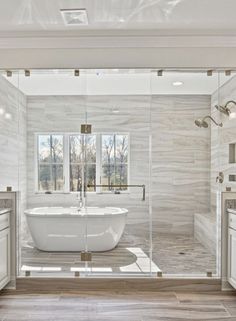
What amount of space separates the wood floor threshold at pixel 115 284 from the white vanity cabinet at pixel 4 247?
8.7 inches

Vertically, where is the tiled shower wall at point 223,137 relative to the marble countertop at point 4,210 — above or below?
above

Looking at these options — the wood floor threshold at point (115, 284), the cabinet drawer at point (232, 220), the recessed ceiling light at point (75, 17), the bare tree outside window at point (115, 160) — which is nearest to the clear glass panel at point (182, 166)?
the bare tree outside window at point (115, 160)

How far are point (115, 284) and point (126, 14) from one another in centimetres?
283

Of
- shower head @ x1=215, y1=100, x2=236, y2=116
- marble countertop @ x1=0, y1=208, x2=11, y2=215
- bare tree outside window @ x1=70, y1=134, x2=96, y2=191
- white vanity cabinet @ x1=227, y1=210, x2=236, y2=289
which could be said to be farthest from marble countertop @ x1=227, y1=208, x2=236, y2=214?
marble countertop @ x1=0, y1=208, x2=11, y2=215

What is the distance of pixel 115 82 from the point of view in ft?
15.8

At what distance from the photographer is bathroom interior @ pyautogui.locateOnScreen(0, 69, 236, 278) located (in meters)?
4.13

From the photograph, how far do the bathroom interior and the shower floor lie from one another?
0.01 metres

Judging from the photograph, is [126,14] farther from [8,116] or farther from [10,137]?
[10,137]

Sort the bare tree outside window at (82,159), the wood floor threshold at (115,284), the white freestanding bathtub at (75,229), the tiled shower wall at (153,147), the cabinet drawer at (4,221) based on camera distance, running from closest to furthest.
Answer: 1. the cabinet drawer at (4,221)
2. the wood floor threshold at (115,284)
3. the white freestanding bathtub at (75,229)
4. the bare tree outside window at (82,159)
5. the tiled shower wall at (153,147)

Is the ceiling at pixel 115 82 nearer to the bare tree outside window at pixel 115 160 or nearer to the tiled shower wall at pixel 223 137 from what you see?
the tiled shower wall at pixel 223 137

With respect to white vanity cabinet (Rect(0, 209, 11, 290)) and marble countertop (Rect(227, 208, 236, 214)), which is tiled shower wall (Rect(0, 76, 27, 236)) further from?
marble countertop (Rect(227, 208, 236, 214))

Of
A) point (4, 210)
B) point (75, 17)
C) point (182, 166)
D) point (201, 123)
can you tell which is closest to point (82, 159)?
point (182, 166)

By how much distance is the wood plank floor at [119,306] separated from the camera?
123 inches

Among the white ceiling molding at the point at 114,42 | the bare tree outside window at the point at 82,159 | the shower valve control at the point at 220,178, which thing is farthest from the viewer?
the bare tree outside window at the point at 82,159
